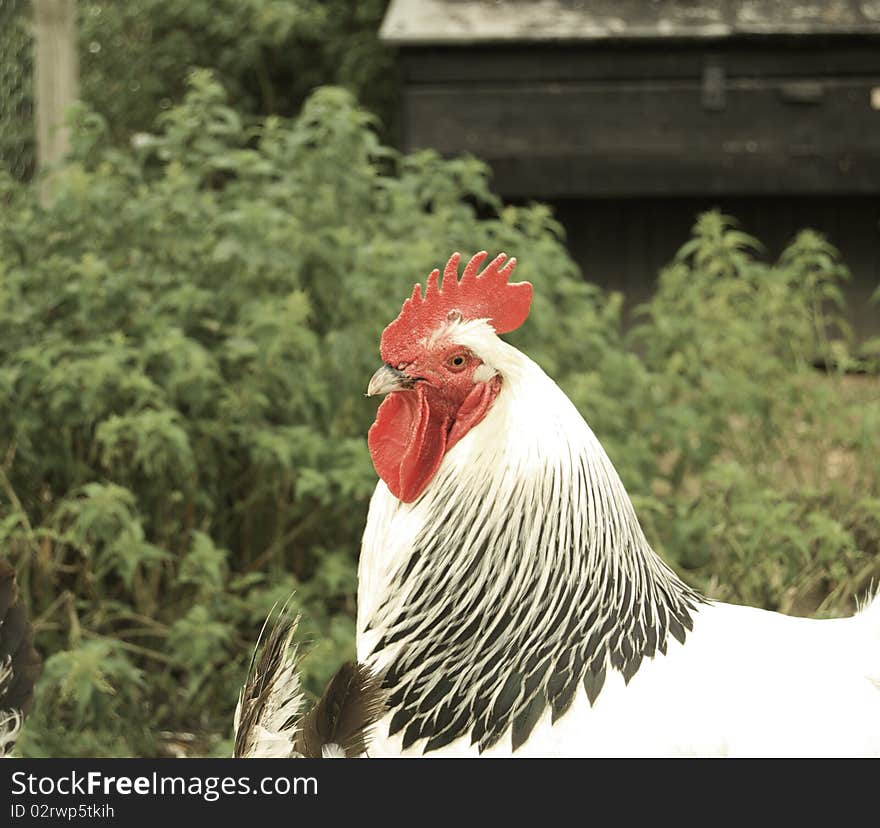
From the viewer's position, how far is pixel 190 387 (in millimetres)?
4199

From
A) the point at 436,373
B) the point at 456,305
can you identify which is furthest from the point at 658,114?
Answer: the point at 436,373

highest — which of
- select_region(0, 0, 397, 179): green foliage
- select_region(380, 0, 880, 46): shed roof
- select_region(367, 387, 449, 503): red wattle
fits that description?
select_region(0, 0, 397, 179): green foliage

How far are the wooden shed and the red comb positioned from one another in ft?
22.2

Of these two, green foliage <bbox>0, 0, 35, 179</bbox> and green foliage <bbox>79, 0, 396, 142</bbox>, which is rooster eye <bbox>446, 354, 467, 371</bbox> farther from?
green foliage <bbox>79, 0, 396, 142</bbox>

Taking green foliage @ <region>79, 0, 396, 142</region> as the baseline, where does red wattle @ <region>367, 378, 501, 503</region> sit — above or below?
below

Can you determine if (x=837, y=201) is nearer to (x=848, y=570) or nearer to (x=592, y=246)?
(x=592, y=246)

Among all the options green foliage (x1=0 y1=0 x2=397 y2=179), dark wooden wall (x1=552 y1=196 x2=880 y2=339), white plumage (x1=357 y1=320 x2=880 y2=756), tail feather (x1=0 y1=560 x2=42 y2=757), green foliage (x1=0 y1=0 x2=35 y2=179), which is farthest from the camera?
green foliage (x1=0 y1=0 x2=397 y2=179)

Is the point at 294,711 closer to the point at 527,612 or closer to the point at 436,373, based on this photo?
the point at 527,612

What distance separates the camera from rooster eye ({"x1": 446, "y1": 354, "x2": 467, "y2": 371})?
2.47 metres

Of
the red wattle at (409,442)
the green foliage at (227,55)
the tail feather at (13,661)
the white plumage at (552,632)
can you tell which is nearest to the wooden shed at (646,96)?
the green foliage at (227,55)

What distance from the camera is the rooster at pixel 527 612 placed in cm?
238

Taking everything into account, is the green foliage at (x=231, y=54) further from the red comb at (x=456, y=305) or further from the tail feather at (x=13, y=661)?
the red comb at (x=456, y=305)

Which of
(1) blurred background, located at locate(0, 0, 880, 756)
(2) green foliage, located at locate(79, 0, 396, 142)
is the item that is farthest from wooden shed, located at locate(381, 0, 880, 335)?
(2) green foliage, located at locate(79, 0, 396, 142)

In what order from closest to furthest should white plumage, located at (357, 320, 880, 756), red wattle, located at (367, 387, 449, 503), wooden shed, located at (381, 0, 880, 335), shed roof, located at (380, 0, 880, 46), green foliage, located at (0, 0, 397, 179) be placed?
white plumage, located at (357, 320, 880, 756)
red wattle, located at (367, 387, 449, 503)
shed roof, located at (380, 0, 880, 46)
wooden shed, located at (381, 0, 880, 335)
green foliage, located at (0, 0, 397, 179)
